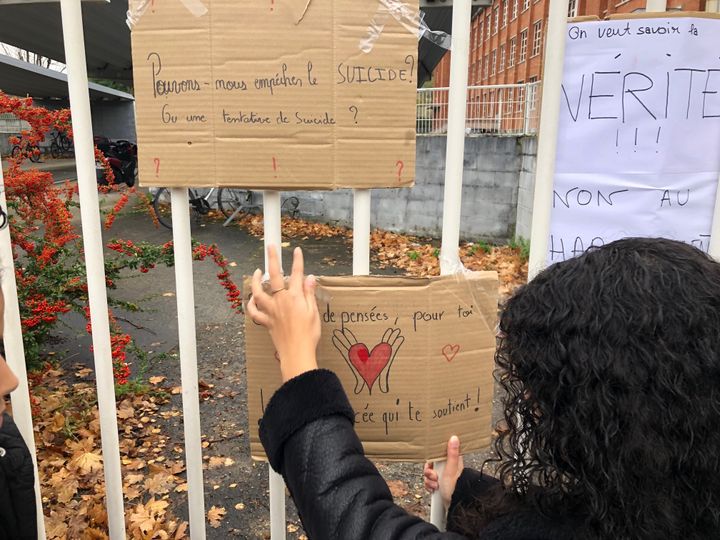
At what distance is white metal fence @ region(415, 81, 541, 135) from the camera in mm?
8344

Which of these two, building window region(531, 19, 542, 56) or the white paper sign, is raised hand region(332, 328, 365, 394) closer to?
the white paper sign

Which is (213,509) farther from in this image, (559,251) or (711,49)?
(711,49)

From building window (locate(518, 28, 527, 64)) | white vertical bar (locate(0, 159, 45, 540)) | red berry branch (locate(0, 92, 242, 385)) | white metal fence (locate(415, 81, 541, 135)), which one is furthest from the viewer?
building window (locate(518, 28, 527, 64))

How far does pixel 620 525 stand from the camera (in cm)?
90

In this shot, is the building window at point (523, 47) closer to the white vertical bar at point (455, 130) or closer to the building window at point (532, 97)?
the building window at point (532, 97)

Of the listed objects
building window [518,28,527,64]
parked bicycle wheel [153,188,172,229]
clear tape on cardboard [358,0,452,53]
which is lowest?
parked bicycle wheel [153,188,172,229]

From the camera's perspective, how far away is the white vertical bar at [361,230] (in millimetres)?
1385

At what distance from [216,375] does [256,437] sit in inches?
109

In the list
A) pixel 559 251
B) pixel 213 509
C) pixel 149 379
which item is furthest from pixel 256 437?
pixel 149 379

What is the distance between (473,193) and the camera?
26.4ft

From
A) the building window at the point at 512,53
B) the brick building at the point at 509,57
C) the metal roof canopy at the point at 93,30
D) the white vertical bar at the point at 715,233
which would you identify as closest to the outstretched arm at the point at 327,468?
the white vertical bar at the point at 715,233

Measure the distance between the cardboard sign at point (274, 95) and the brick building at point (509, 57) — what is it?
3032 millimetres

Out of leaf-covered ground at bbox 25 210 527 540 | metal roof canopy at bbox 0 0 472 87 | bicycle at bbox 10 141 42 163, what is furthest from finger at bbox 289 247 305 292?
metal roof canopy at bbox 0 0 472 87

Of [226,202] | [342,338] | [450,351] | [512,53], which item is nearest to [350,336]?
[342,338]
